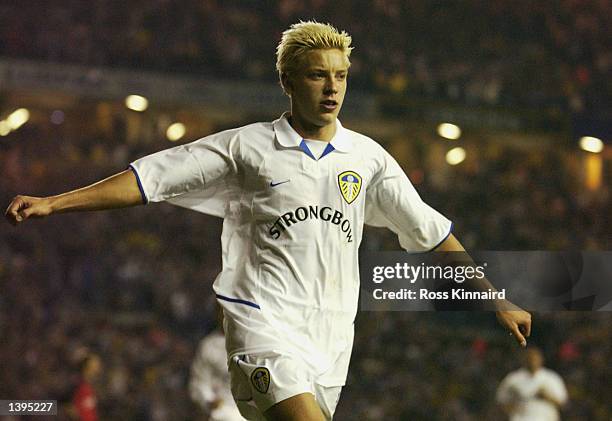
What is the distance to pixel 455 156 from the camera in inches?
519

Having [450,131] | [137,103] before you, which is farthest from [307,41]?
[450,131]

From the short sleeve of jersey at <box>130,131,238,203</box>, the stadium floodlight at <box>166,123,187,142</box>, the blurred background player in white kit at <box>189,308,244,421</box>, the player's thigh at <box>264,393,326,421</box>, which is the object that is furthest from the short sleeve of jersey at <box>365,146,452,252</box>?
the stadium floodlight at <box>166,123,187,142</box>

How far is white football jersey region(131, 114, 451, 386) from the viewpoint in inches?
130

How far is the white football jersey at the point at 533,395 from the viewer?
803cm

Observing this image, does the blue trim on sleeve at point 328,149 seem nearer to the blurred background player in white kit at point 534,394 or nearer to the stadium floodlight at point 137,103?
the blurred background player in white kit at point 534,394

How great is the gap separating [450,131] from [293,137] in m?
10.3

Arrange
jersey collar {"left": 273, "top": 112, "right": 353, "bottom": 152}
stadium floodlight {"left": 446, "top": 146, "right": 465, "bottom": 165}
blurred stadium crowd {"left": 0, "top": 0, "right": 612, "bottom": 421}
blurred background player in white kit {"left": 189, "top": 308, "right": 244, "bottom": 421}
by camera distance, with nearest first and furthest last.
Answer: jersey collar {"left": 273, "top": 112, "right": 353, "bottom": 152}, blurred background player in white kit {"left": 189, "top": 308, "right": 244, "bottom": 421}, blurred stadium crowd {"left": 0, "top": 0, "right": 612, "bottom": 421}, stadium floodlight {"left": 446, "top": 146, "right": 465, "bottom": 165}

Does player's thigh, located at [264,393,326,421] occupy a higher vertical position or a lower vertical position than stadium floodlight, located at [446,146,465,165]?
lower

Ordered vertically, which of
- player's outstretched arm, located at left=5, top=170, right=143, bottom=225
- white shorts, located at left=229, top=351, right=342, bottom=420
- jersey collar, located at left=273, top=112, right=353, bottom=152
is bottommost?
white shorts, located at left=229, top=351, right=342, bottom=420

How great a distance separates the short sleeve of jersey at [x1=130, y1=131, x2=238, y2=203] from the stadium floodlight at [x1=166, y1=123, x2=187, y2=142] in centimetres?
911

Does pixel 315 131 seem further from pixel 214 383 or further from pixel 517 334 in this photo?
pixel 214 383

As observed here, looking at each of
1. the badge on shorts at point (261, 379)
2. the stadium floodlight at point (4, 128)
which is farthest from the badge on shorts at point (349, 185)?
the stadium floodlight at point (4, 128)

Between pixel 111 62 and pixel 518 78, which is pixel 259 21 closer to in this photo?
pixel 111 62

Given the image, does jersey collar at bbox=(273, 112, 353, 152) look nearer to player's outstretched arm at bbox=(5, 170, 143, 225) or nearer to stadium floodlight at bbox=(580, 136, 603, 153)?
player's outstretched arm at bbox=(5, 170, 143, 225)
